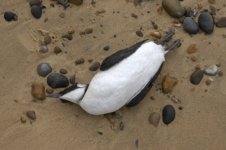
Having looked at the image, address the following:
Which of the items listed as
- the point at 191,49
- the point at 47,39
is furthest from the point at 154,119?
the point at 47,39

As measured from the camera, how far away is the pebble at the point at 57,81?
8.04 ft

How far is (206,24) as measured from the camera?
2.66 metres

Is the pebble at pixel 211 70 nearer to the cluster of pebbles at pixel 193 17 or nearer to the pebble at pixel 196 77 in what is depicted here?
the pebble at pixel 196 77

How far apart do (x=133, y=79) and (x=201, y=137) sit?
1.37 feet

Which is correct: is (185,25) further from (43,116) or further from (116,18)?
(43,116)

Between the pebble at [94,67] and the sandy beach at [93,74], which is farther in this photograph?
the pebble at [94,67]

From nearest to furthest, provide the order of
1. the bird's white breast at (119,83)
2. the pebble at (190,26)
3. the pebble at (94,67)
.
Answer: the bird's white breast at (119,83) → the pebble at (94,67) → the pebble at (190,26)

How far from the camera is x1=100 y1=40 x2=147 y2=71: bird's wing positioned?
93.0 inches

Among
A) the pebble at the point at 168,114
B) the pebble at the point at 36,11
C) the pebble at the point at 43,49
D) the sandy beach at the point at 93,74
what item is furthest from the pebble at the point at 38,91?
the pebble at the point at 168,114

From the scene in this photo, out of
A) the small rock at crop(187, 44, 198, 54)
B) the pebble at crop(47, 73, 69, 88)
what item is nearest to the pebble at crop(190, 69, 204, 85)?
the small rock at crop(187, 44, 198, 54)

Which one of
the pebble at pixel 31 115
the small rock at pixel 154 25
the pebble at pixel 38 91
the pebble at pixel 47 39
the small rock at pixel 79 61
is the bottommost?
the pebble at pixel 31 115

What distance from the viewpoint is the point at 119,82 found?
7.57 feet

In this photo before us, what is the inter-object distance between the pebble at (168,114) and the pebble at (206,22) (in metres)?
0.49

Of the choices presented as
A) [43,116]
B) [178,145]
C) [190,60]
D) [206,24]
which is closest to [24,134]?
[43,116]
